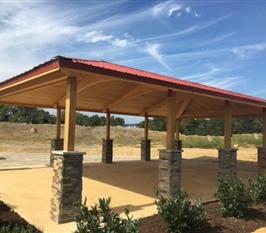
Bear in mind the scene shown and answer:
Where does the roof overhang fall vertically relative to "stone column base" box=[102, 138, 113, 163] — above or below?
above

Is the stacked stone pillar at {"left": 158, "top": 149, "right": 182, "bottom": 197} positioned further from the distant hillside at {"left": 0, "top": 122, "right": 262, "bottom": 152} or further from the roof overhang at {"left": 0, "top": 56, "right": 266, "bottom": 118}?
the distant hillside at {"left": 0, "top": 122, "right": 262, "bottom": 152}

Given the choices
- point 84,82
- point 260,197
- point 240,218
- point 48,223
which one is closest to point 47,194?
point 48,223

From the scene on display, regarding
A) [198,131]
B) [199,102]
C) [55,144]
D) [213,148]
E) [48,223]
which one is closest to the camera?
[48,223]

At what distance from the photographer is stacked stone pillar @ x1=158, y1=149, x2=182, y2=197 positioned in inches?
340

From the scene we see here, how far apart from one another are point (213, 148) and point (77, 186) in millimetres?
27605

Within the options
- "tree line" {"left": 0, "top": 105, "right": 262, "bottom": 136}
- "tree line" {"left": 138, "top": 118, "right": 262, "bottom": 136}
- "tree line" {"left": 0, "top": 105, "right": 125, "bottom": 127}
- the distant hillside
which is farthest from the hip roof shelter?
"tree line" {"left": 0, "top": 105, "right": 125, "bottom": 127}

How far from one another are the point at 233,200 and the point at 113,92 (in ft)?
27.2

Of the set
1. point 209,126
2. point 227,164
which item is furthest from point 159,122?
point 227,164

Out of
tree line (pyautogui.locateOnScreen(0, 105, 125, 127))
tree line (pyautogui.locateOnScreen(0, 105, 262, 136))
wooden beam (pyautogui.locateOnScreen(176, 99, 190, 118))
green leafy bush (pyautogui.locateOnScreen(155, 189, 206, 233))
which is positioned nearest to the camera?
green leafy bush (pyautogui.locateOnScreen(155, 189, 206, 233))

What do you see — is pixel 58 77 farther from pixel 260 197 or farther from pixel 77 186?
pixel 260 197

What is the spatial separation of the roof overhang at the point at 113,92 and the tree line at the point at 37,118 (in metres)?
40.5

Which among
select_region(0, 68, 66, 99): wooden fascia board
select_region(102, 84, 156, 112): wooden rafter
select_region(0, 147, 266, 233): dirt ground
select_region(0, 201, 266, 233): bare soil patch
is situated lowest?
select_region(0, 147, 266, 233): dirt ground

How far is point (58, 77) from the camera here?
7.59m

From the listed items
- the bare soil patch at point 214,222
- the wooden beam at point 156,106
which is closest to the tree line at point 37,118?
the wooden beam at point 156,106
